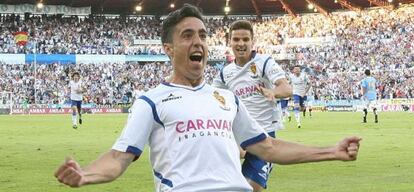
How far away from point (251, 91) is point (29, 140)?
16569 millimetres

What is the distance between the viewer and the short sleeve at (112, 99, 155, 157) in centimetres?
493

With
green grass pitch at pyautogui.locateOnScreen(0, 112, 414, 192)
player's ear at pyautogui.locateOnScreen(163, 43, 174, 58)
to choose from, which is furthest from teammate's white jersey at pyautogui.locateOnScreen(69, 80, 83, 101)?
player's ear at pyautogui.locateOnScreen(163, 43, 174, 58)

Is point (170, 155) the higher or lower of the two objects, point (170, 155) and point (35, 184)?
the higher

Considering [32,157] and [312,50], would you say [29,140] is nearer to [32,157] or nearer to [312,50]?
[32,157]

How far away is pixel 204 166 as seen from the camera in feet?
16.1

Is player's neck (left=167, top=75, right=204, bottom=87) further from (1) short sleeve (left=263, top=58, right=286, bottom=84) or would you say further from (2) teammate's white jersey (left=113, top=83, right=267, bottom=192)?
(1) short sleeve (left=263, top=58, right=286, bottom=84)

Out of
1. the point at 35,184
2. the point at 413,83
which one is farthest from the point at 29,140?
the point at 413,83

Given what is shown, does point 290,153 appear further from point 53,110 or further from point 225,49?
point 225,49

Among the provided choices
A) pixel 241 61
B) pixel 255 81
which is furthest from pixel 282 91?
pixel 241 61

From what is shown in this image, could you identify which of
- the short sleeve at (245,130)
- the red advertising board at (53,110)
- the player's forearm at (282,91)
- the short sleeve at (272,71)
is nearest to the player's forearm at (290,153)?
the short sleeve at (245,130)

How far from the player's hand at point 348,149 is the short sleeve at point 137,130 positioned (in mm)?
1319

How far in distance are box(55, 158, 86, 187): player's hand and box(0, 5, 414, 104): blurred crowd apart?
2485 inches

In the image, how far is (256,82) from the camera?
10.2 metres

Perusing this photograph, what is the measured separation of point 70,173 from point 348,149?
6.49ft
